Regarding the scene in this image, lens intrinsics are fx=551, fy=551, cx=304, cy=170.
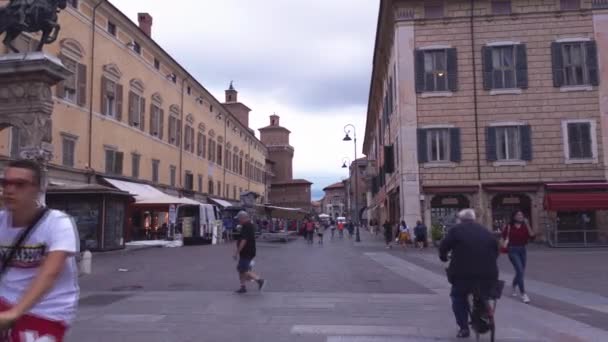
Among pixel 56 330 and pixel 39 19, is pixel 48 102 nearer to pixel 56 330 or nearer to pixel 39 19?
pixel 39 19

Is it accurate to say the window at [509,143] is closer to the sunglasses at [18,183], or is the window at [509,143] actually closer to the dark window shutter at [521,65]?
the dark window shutter at [521,65]

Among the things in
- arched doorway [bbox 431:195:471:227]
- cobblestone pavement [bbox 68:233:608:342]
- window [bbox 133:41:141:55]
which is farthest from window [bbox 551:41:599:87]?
window [bbox 133:41:141:55]

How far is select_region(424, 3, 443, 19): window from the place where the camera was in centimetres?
2869

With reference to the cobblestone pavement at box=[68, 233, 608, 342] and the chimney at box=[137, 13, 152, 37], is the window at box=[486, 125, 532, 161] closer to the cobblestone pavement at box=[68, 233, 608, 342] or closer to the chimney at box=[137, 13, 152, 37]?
the cobblestone pavement at box=[68, 233, 608, 342]

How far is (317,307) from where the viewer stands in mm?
9594

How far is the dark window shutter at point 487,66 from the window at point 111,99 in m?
20.2

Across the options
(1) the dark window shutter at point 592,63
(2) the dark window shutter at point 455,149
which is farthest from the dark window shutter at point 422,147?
(1) the dark window shutter at point 592,63

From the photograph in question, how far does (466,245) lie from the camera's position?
22.4 ft

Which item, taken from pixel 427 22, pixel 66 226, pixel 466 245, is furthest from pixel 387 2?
pixel 66 226

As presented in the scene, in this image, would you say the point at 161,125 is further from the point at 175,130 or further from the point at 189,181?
the point at 189,181

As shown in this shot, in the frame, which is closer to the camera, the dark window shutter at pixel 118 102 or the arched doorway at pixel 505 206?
the arched doorway at pixel 505 206

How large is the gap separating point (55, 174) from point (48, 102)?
10326 millimetres

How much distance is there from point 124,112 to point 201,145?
16494mm

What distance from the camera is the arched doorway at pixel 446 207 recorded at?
92.8 ft
